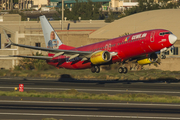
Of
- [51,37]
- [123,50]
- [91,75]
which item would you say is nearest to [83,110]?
[123,50]

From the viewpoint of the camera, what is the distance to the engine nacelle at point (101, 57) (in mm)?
47159

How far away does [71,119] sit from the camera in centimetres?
3048

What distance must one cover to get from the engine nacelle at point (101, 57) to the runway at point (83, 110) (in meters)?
6.93

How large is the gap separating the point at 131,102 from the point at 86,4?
480 ft

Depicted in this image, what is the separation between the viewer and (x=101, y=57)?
4709cm

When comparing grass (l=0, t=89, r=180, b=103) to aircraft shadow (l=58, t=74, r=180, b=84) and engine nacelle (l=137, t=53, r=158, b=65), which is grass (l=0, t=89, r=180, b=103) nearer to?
engine nacelle (l=137, t=53, r=158, b=65)

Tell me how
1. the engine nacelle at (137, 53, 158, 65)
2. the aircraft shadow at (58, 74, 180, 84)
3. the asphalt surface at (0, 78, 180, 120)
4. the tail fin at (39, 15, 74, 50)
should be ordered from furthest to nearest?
the aircraft shadow at (58, 74, 180, 84) → the tail fin at (39, 15, 74, 50) → the engine nacelle at (137, 53, 158, 65) → the asphalt surface at (0, 78, 180, 120)

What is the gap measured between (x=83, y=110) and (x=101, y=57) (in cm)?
1328

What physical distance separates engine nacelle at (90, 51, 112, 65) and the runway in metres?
6.93

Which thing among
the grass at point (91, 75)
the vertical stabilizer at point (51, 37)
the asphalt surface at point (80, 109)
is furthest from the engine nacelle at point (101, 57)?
the grass at point (91, 75)

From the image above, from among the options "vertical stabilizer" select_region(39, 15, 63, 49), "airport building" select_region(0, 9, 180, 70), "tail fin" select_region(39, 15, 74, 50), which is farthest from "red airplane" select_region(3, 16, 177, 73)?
"airport building" select_region(0, 9, 180, 70)

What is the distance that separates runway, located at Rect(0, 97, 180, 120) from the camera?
31797 millimetres

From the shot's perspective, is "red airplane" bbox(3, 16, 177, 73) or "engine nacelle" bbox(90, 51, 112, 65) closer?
"red airplane" bbox(3, 16, 177, 73)

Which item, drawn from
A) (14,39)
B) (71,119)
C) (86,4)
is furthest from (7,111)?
(86,4)
